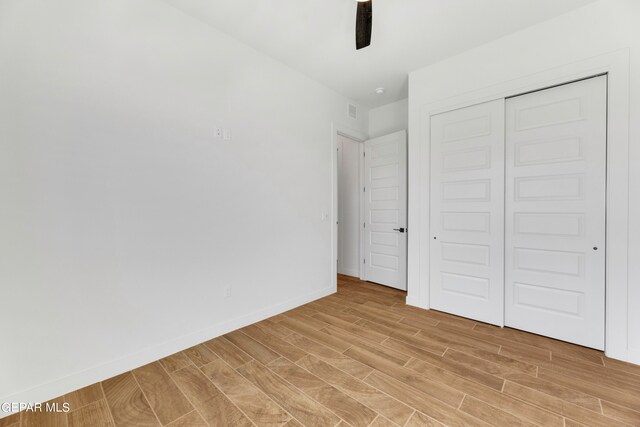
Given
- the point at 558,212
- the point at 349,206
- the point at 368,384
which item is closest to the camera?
the point at 368,384

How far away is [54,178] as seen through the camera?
171 cm

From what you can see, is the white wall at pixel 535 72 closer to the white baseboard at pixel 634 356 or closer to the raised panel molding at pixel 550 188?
the white baseboard at pixel 634 356

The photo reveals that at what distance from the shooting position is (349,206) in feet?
15.2

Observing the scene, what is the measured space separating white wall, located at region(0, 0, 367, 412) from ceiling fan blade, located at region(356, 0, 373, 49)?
1409 mm

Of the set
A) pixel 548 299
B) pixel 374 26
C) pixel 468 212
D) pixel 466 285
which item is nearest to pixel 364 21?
pixel 374 26

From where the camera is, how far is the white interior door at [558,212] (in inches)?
87.5

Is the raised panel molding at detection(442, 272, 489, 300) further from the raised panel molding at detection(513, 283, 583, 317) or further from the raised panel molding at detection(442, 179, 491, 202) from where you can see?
the raised panel molding at detection(442, 179, 491, 202)

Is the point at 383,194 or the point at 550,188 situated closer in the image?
the point at 550,188

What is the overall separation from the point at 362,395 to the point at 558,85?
3.05 metres

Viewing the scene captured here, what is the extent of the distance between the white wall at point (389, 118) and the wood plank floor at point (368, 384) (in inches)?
113

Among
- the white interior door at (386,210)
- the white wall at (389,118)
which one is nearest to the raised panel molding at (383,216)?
the white interior door at (386,210)

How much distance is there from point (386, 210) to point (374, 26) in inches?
93.0

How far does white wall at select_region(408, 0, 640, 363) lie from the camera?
2041mm

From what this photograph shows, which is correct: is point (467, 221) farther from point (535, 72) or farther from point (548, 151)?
point (535, 72)
